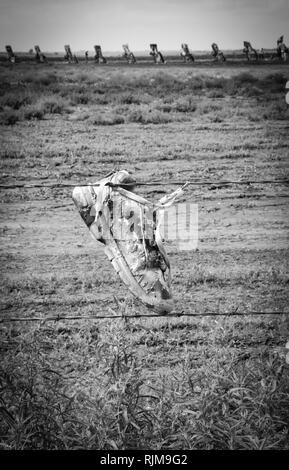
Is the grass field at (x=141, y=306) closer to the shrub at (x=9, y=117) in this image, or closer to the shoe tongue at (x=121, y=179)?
the shrub at (x=9, y=117)

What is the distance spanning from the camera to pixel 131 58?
15.5 metres

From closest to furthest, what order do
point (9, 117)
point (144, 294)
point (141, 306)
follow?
1. point (144, 294)
2. point (141, 306)
3. point (9, 117)

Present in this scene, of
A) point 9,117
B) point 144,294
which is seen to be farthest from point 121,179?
point 9,117

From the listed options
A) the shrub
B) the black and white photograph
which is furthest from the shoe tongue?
the shrub

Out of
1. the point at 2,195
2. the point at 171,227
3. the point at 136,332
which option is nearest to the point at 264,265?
the point at 171,227

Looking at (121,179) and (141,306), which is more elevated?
(121,179)

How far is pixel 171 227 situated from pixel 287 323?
1.99 m

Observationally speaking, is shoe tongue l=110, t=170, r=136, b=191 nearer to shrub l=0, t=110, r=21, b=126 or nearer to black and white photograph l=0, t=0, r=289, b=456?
black and white photograph l=0, t=0, r=289, b=456

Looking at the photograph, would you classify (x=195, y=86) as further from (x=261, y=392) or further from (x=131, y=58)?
(x=261, y=392)

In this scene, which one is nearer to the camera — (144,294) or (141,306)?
(144,294)

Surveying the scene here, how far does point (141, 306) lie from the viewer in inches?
127

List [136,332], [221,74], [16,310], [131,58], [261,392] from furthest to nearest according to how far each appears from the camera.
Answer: [221,74]
[131,58]
[16,310]
[136,332]
[261,392]

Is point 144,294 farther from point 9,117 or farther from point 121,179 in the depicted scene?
point 9,117
